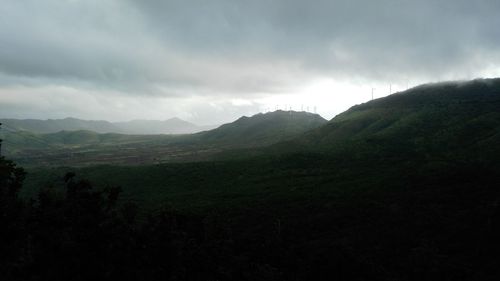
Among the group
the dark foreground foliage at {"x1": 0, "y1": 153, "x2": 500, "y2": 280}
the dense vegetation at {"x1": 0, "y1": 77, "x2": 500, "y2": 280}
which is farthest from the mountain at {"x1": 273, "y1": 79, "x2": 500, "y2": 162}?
the dark foreground foliage at {"x1": 0, "y1": 153, "x2": 500, "y2": 280}

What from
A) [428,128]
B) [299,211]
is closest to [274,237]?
[299,211]

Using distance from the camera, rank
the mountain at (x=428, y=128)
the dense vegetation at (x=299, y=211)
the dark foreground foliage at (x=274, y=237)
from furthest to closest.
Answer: the mountain at (x=428, y=128)
the dense vegetation at (x=299, y=211)
the dark foreground foliage at (x=274, y=237)

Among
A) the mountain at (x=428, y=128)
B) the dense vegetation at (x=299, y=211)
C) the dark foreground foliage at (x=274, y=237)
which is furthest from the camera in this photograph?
the mountain at (x=428, y=128)

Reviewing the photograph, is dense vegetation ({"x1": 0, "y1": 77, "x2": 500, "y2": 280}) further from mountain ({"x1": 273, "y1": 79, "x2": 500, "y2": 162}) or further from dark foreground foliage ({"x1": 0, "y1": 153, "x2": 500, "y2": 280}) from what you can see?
mountain ({"x1": 273, "y1": 79, "x2": 500, "y2": 162})

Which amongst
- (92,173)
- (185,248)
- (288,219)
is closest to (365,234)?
(288,219)

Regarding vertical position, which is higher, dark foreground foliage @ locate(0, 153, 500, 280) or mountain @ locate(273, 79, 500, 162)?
mountain @ locate(273, 79, 500, 162)

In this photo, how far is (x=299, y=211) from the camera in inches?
2948

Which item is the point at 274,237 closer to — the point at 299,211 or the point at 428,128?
the point at 299,211

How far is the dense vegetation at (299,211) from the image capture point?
22859mm

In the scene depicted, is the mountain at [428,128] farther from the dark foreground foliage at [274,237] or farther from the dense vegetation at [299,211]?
the dark foreground foliage at [274,237]

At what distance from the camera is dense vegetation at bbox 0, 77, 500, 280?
22.9 m

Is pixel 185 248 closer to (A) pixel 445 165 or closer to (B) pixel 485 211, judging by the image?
(B) pixel 485 211

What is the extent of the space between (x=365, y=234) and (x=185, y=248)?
40.0m

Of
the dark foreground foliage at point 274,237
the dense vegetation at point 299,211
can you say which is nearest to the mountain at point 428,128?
the dense vegetation at point 299,211
